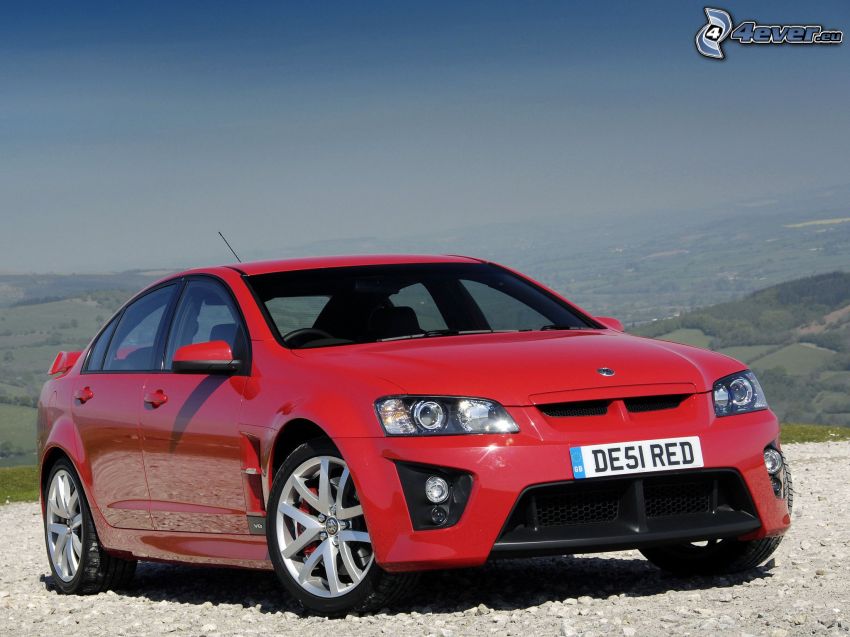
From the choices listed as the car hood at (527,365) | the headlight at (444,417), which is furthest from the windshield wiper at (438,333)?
the headlight at (444,417)

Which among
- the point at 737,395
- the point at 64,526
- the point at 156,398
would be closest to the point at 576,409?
the point at 737,395

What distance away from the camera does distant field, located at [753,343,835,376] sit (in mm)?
142900

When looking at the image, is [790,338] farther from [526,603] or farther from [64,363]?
[526,603]

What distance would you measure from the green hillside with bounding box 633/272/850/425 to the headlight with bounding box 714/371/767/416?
115 m

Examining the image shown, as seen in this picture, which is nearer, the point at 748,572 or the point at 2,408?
the point at 748,572

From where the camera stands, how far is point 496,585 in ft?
22.0

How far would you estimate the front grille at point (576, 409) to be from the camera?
5383 millimetres

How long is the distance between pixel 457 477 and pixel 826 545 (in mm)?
3453

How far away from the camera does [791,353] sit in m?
154

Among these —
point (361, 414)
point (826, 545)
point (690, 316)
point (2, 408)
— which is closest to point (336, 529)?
point (361, 414)

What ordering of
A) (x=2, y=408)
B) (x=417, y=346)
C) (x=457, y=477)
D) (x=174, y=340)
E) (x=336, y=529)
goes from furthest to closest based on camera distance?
(x=2, y=408) < (x=174, y=340) < (x=417, y=346) < (x=336, y=529) < (x=457, y=477)

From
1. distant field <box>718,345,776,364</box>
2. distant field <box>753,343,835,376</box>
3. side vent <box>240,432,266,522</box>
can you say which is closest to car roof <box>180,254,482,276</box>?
side vent <box>240,432,266,522</box>

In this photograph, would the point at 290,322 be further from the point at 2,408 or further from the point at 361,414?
the point at 2,408

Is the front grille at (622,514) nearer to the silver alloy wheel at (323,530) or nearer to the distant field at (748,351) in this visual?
the silver alloy wheel at (323,530)
